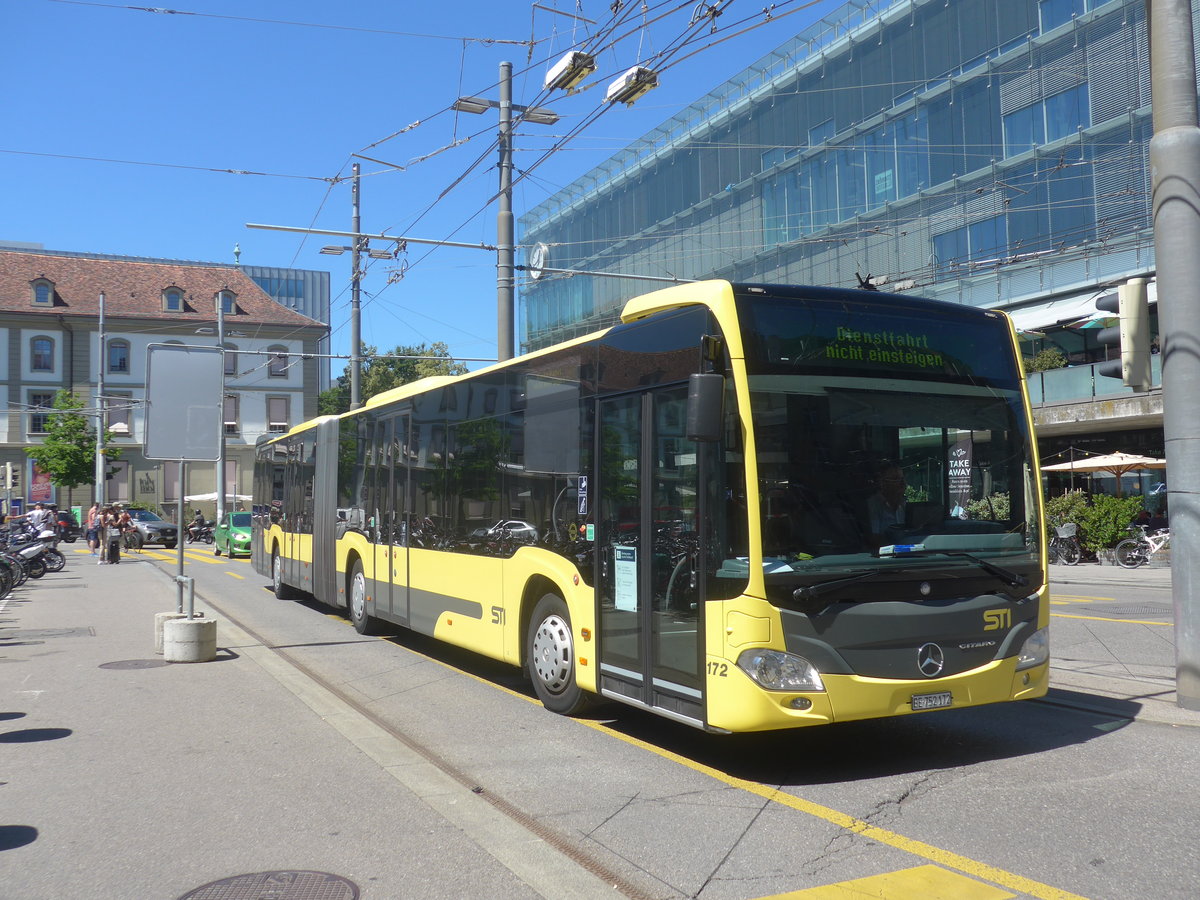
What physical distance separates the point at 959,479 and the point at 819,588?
4.46ft

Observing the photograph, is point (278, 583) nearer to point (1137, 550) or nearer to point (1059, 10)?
point (1137, 550)

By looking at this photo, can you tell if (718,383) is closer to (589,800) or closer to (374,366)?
(589,800)

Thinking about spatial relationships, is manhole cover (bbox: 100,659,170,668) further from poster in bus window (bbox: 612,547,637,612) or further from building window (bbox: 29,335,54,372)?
building window (bbox: 29,335,54,372)

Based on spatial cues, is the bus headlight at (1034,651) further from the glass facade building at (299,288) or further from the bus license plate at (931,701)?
the glass facade building at (299,288)

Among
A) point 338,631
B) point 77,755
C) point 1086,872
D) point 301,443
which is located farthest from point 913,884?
point 301,443

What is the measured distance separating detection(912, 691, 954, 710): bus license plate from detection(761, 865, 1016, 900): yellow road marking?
182cm

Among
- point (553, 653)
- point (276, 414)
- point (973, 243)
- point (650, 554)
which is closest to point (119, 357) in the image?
point (276, 414)

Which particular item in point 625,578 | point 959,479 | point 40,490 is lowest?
point 625,578

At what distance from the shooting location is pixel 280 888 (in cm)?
477

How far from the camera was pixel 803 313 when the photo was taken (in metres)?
6.95

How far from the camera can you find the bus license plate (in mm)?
6625

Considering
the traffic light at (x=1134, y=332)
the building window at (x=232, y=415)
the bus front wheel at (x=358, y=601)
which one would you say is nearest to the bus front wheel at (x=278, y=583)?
the bus front wheel at (x=358, y=601)

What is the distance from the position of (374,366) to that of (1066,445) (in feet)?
176

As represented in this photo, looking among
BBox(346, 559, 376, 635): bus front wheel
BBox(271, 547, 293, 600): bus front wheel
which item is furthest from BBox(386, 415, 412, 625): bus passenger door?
BBox(271, 547, 293, 600): bus front wheel
